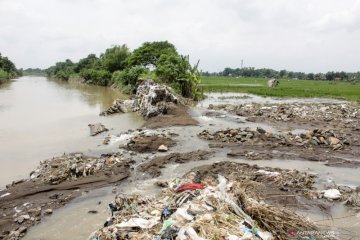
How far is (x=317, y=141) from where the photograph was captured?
12680 millimetres

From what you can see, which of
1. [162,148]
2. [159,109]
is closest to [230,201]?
[162,148]

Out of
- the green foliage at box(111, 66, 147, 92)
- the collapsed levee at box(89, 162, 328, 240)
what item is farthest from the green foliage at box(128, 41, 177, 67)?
the collapsed levee at box(89, 162, 328, 240)

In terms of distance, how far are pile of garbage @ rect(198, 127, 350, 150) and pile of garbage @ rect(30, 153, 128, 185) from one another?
15.9 ft

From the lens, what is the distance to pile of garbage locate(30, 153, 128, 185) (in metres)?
9.42

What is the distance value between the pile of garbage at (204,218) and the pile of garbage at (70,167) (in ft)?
13.4

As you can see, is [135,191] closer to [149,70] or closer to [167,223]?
[167,223]

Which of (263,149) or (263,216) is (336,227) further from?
(263,149)

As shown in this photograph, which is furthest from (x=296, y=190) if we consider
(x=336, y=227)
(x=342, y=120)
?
(x=342, y=120)

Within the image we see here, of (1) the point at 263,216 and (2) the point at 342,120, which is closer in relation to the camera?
(1) the point at 263,216

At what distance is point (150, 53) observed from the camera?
141 ft

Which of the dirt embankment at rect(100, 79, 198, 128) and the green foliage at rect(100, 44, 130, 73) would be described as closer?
the dirt embankment at rect(100, 79, 198, 128)

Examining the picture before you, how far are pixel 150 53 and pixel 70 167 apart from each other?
114 feet

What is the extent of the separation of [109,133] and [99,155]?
403 centimetres

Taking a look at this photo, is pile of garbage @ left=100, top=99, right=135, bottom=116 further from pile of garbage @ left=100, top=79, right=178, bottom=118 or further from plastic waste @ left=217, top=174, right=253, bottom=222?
plastic waste @ left=217, top=174, right=253, bottom=222
